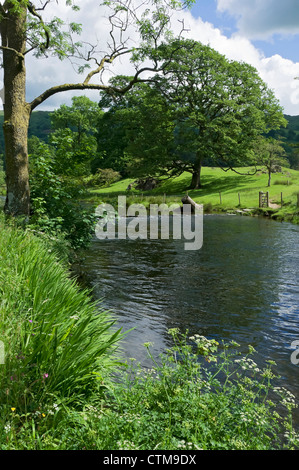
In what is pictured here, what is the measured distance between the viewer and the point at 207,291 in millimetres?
11773

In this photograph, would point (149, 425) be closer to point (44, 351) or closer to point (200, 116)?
point (44, 351)

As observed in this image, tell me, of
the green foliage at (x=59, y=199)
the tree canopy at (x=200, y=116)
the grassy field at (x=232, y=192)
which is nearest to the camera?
the green foliage at (x=59, y=199)

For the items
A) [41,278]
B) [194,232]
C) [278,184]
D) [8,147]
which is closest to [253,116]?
[278,184]

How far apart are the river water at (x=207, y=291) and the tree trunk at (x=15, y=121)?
3446mm

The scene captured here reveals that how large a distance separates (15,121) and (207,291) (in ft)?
25.5

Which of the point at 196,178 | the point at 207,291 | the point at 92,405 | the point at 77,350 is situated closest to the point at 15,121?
the point at 207,291

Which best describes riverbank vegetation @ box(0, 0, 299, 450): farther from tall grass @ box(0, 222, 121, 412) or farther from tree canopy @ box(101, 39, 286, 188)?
tree canopy @ box(101, 39, 286, 188)

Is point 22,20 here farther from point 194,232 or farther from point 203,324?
point 194,232

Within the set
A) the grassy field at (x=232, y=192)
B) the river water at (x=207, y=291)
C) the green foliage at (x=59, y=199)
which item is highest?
the grassy field at (x=232, y=192)

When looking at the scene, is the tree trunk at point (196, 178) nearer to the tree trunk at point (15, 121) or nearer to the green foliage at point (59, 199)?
the green foliage at point (59, 199)

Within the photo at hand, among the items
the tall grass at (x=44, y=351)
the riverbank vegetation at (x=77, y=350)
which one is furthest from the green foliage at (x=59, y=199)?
the tall grass at (x=44, y=351)

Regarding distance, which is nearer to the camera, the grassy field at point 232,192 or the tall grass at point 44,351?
the tall grass at point 44,351

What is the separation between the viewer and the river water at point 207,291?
810cm
